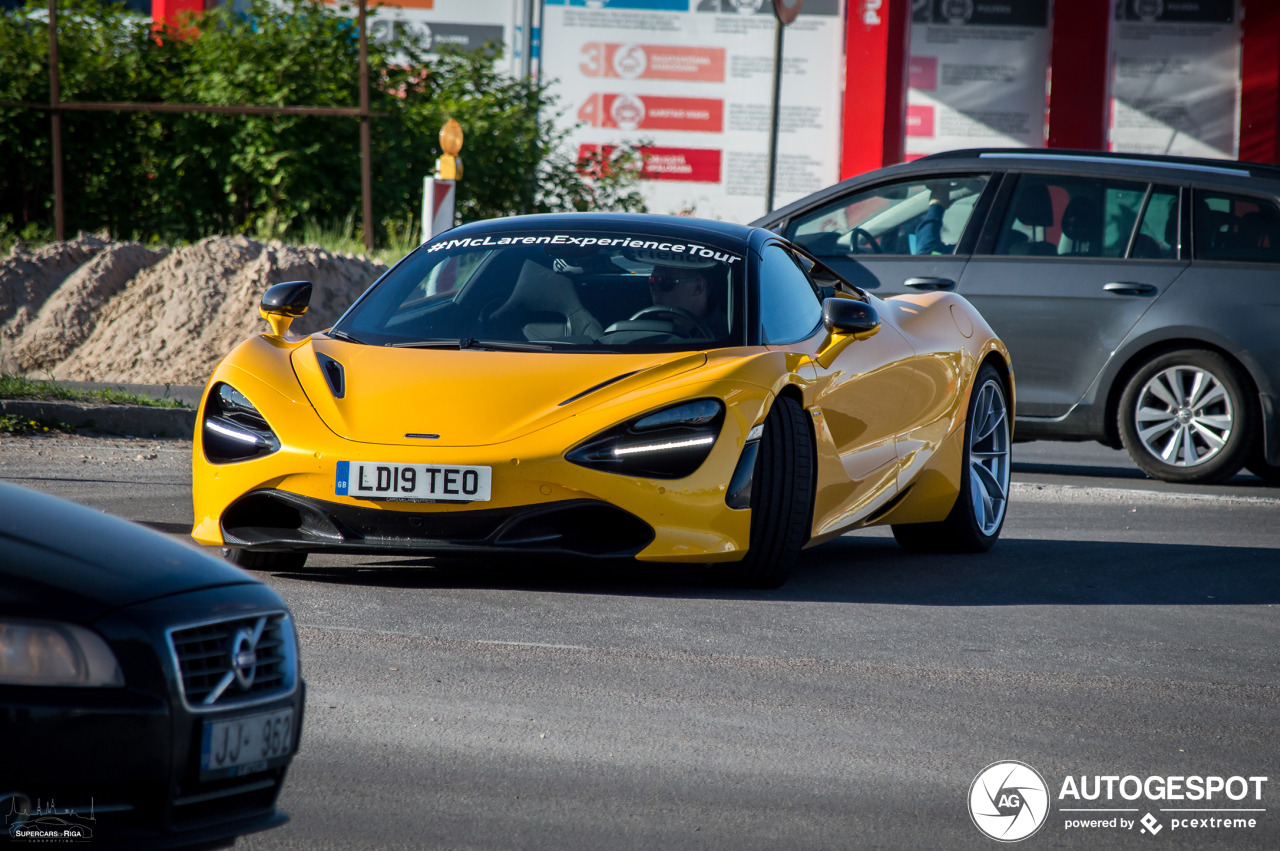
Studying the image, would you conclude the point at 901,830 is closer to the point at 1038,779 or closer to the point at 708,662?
the point at 1038,779

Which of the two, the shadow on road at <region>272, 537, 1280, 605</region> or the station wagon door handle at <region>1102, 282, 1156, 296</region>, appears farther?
the station wagon door handle at <region>1102, 282, 1156, 296</region>

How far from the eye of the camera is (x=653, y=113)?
22.1 meters

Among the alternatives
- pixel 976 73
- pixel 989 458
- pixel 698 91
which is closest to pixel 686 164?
pixel 698 91

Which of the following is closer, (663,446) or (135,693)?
(135,693)

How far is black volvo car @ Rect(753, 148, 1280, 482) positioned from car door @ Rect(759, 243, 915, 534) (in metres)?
3.01

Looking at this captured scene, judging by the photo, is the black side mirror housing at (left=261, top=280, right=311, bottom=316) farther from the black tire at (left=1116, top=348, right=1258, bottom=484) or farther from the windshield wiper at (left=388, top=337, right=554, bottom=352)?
the black tire at (left=1116, top=348, right=1258, bottom=484)

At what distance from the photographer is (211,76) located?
53.4ft

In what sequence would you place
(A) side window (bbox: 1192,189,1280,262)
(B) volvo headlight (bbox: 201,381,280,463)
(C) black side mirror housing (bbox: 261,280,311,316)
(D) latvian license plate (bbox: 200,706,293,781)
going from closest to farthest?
(D) latvian license plate (bbox: 200,706,293,781) → (B) volvo headlight (bbox: 201,381,280,463) → (C) black side mirror housing (bbox: 261,280,311,316) → (A) side window (bbox: 1192,189,1280,262)

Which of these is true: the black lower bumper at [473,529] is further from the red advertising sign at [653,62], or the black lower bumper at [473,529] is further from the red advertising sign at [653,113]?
the red advertising sign at [653,62]

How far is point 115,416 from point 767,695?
6.30 meters

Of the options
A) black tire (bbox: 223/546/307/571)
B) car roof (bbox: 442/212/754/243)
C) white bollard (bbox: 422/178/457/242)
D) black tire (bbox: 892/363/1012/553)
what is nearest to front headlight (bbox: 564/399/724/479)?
black tire (bbox: 223/546/307/571)

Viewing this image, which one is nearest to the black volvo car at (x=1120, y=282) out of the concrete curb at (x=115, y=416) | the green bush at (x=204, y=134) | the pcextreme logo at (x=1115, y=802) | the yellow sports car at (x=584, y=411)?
the yellow sports car at (x=584, y=411)

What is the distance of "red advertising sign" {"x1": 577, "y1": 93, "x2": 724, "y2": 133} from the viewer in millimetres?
22078

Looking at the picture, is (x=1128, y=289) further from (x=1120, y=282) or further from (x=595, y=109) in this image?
(x=595, y=109)
